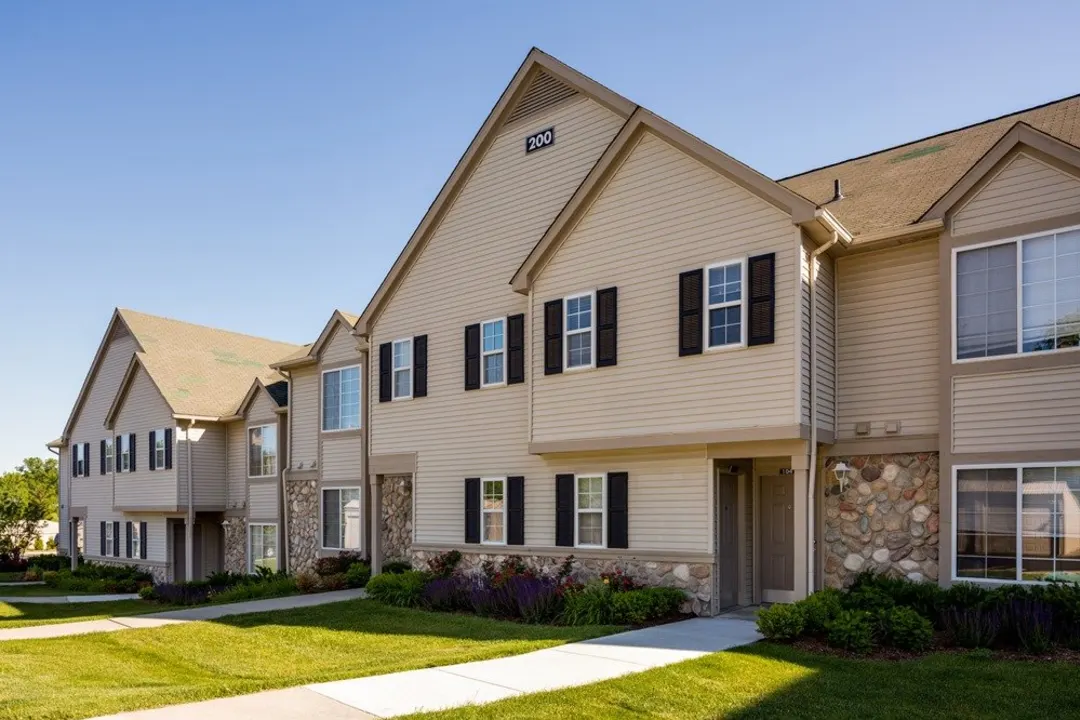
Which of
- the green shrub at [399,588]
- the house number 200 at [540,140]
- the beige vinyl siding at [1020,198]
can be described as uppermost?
the house number 200 at [540,140]

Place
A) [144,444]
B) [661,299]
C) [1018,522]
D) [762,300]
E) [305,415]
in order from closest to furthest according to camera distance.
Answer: [1018,522] < [762,300] < [661,299] < [305,415] < [144,444]

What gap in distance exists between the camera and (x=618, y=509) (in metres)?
14.8

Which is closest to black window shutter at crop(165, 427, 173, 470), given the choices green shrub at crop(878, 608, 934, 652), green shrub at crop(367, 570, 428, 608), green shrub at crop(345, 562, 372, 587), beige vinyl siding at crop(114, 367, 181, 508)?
beige vinyl siding at crop(114, 367, 181, 508)

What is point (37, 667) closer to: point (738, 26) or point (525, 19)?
point (525, 19)

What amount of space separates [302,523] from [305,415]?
121 inches

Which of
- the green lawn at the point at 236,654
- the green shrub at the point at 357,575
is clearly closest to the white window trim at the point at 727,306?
the green lawn at the point at 236,654

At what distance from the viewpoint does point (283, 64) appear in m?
16.6

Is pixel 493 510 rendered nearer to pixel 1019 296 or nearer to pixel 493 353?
pixel 493 353

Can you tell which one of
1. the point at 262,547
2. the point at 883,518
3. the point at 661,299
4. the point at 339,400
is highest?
the point at 661,299

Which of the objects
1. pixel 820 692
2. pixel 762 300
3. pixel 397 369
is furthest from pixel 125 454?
pixel 820 692

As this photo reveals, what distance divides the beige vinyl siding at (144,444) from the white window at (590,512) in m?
18.4

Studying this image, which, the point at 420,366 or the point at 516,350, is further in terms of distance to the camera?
the point at 420,366

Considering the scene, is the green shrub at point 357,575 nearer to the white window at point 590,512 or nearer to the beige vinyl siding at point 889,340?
the white window at point 590,512

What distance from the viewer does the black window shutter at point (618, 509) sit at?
14.7 meters
